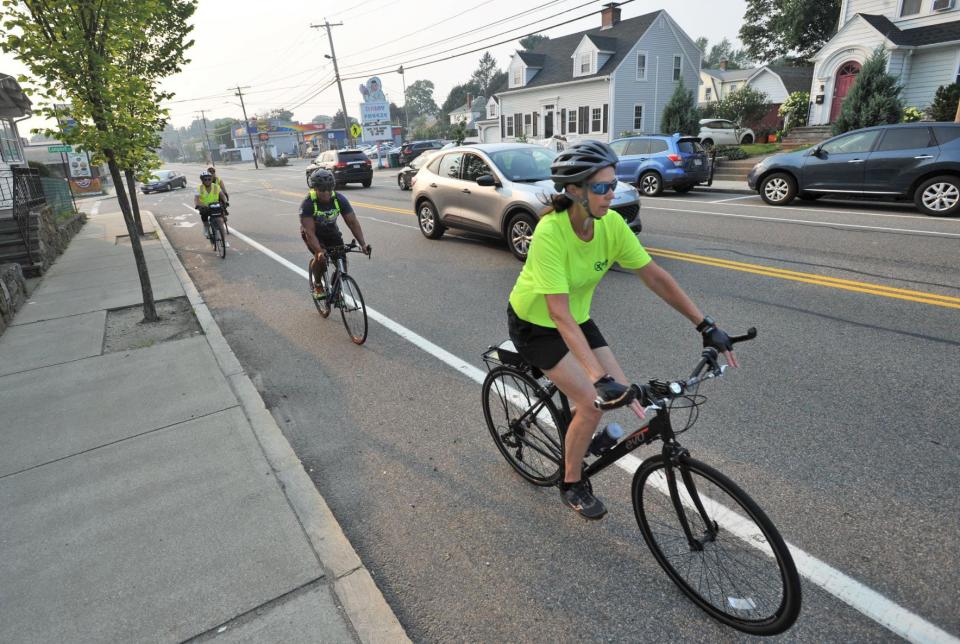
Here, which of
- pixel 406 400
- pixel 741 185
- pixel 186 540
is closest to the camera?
pixel 186 540

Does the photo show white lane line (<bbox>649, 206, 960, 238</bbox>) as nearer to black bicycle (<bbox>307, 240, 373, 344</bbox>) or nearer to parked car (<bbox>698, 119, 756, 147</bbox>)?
black bicycle (<bbox>307, 240, 373, 344</bbox>)

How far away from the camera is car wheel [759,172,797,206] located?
13547 mm

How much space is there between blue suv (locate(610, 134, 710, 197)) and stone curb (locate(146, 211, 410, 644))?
47.9 ft

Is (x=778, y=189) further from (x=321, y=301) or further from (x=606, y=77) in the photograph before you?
(x=606, y=77)

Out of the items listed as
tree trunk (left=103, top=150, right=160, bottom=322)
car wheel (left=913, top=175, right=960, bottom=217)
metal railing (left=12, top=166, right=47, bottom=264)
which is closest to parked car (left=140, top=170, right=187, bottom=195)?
metal railing (left=12, top=166, right=47, bottom=264)

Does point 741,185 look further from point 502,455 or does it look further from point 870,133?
point 502,455

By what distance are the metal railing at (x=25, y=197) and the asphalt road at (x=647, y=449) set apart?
5410 millimetres

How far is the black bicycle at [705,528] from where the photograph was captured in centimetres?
220

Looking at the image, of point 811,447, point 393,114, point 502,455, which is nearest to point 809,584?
point 811,447

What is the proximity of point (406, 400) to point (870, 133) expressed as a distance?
41.5 feet

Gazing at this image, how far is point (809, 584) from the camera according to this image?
2598mm

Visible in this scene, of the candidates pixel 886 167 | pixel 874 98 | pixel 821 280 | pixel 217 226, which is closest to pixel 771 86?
pixel 874 98

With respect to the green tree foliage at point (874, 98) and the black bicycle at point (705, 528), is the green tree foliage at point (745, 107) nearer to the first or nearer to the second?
the green tree foliage at point (874, 98)

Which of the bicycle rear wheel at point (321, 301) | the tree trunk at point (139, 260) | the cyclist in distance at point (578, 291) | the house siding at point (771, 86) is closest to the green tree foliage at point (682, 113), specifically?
the house siding at point (771, 86)
